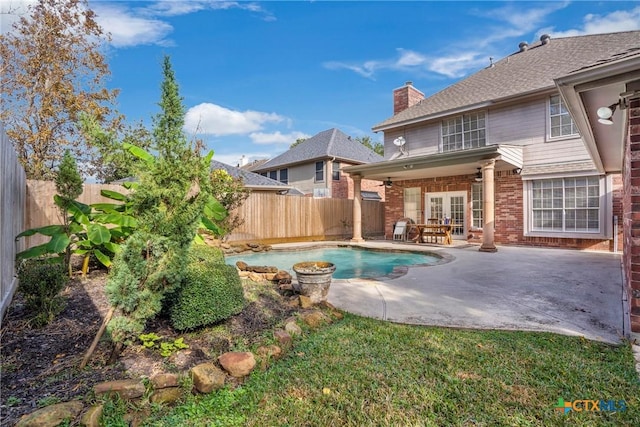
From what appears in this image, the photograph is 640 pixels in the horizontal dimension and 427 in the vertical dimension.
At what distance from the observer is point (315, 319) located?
3904 mm

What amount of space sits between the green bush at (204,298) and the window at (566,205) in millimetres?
11992

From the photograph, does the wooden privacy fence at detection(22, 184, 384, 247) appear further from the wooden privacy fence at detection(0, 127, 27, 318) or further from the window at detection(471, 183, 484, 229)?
the wooden privacy fence at detection(0, 127, 27, 318)

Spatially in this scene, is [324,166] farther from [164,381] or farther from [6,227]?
[164,381]

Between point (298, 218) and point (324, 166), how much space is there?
7.33 m

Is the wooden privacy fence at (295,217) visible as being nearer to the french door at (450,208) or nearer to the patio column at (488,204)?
the french door at (450,208)

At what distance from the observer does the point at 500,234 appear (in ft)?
41.2

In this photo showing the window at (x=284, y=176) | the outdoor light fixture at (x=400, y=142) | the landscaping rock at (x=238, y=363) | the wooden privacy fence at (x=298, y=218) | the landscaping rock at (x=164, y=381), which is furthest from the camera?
the window at (x=284, y=176)

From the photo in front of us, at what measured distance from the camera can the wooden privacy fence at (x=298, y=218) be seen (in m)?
13.5

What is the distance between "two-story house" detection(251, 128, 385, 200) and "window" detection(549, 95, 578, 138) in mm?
9783

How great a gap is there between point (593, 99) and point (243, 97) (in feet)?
44.4

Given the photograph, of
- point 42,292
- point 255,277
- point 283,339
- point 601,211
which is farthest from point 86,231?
point 601,211

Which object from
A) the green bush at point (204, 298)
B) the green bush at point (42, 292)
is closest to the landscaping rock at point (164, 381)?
the green bush at point (204, 298)

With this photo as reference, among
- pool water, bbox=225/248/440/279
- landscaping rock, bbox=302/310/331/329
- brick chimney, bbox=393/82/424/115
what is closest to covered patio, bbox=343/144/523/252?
pool water, bbox=225/248/440/279

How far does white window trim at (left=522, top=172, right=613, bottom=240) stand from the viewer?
10.2 meters
